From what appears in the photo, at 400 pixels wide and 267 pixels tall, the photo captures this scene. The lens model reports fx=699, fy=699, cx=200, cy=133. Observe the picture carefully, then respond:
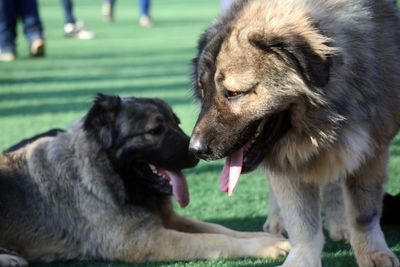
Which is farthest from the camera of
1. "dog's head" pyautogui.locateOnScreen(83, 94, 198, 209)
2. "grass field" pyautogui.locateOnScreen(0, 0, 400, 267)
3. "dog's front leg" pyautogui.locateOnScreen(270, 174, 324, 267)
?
"grass field" pyautogui.locateOnScreen(0, 0, 400, 267)

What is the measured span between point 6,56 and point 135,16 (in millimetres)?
12428

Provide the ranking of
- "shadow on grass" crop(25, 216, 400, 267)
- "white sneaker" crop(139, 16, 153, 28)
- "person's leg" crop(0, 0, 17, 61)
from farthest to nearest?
1. "white sneaker" crop(139, 16, 153, 28)
2. "person's leg" crop(0, 0, 17, 61)
3. "shadow on grass" crop(25, 216, 400, 267)

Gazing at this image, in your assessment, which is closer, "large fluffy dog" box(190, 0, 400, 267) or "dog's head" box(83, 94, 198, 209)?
"large fluffy dog" box(190, 0, 400, 267)

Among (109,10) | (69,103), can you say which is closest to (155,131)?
(69,103)

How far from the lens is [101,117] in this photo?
4.41 metres

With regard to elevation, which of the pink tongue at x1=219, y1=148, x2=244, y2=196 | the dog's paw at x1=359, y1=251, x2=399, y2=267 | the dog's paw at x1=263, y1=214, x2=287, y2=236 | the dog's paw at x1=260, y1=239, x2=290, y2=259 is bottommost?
the dog's paw at x1=263, y1=214, x2=287, y2=236

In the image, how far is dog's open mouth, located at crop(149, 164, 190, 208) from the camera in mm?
4410

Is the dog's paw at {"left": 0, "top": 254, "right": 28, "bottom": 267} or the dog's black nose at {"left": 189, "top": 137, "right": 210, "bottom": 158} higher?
the dog's black nose at {"left": 189, "top": 137, "right": 210, "bottom": 158}

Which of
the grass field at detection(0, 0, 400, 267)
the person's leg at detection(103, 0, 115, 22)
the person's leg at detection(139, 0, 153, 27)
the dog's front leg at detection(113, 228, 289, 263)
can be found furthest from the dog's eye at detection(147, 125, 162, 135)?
the person's leg at detection(103, 0, 115, 22)

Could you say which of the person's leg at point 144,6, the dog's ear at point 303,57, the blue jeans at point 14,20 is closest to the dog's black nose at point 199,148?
the dog's ear at point 303,57

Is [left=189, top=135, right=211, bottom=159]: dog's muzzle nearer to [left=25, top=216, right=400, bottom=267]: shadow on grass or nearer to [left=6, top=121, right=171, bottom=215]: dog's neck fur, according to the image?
[left=25, top=216, right=400, bottom=267]: shadow on grass

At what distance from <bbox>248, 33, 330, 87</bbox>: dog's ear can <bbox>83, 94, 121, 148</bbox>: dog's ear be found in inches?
56.7

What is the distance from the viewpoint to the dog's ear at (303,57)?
309cm

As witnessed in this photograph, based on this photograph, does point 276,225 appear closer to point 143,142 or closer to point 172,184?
point 172,184
